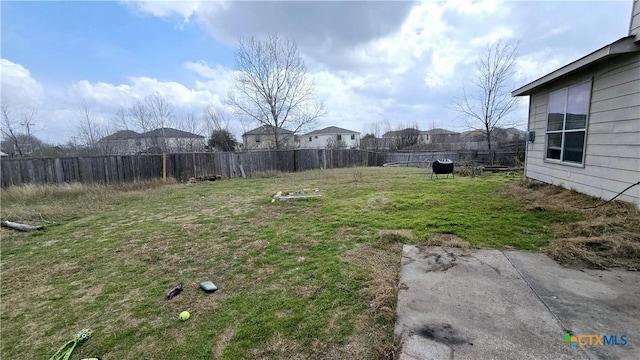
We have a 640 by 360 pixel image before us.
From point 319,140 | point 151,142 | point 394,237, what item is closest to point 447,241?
point 394,237

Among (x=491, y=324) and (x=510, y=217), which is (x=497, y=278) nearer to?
(x=491, y=324)

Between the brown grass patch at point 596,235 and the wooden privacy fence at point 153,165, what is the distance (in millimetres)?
11082

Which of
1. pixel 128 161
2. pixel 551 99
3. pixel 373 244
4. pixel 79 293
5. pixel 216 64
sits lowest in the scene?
pixel 79 293

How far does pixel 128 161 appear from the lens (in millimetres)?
9625

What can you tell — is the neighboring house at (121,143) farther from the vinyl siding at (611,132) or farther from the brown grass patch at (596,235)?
the vinyl siding at (611,132)

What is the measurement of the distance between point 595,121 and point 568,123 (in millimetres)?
795

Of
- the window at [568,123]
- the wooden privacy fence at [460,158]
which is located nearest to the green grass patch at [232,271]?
the window at [568,123]

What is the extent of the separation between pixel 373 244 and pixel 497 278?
1294 mm

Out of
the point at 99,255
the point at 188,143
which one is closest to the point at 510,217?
the point at 99,255

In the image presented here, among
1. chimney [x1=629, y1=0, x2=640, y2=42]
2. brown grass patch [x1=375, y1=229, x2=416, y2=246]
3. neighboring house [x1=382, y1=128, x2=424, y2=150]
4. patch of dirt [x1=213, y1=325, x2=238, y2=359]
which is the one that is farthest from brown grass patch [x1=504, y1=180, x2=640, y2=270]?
neighboring house [x1=382, y1=128, x2=424, y2=150]

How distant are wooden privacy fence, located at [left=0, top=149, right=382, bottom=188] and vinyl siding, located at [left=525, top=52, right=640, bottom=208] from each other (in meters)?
11.3

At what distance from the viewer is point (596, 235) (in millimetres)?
2795

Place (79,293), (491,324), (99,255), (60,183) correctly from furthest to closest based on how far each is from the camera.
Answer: (60,183)
(99,255)
(79,293)
(491,324)

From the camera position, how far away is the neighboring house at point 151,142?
633 inches
